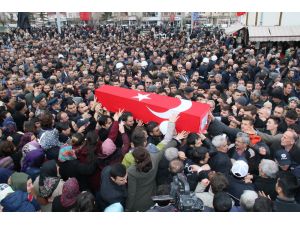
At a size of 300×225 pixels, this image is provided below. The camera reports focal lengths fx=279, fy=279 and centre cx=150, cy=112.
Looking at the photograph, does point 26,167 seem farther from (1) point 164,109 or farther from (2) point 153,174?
(1) point 164,109

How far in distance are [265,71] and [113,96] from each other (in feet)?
16.3

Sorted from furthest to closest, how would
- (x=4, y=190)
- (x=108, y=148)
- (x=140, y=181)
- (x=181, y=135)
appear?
(x=181, y=135) < (x=108, y=148) < (x=140, y=181) < (x=4, y=190)

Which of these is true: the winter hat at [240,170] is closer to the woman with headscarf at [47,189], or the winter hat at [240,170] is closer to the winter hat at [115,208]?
the winter hat at [115,208]

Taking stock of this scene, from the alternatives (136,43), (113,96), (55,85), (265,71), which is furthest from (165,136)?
(136,43)

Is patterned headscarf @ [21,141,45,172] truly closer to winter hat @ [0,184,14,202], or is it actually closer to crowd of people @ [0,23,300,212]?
crowd of people @ [0,23,300,212]

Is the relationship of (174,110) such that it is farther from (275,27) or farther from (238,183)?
(275,27)

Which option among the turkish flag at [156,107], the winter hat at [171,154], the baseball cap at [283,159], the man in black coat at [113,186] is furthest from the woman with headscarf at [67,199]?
the baseball cap at [283,159]

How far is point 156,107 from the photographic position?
4332 mm

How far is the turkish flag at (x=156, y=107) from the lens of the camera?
404 cm

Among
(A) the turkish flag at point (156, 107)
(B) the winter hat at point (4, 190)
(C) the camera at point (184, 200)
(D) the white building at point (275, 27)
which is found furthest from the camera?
(D) the white building at point (275, 27)

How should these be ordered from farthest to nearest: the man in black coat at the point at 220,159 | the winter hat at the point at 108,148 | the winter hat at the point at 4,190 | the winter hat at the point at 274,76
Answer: the winter hat at the point at 274,76 → the winter hat at the point at 108,148 → the man in black coat at the point at 220,159 → the winter hat at the point at 4,190

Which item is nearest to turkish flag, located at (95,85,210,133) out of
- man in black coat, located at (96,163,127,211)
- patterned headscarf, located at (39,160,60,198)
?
man in black coat, located at (96,163,127,211)

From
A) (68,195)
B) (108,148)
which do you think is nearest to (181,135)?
(108,148)

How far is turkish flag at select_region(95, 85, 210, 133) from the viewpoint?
4.04 meters
